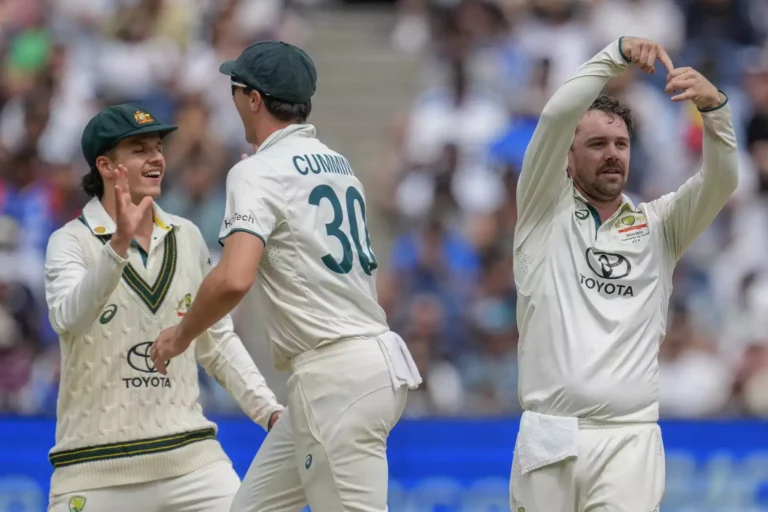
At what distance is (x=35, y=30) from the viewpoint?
44.1 feet

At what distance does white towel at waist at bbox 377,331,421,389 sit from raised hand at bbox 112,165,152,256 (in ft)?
3.45

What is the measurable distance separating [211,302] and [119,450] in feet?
3.24

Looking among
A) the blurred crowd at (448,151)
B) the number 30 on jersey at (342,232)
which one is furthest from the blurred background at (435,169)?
the number 30 on jersey at (342,232)

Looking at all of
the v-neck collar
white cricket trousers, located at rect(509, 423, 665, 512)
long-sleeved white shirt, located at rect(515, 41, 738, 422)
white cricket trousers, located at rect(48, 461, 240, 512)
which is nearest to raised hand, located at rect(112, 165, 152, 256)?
the v-neck collar

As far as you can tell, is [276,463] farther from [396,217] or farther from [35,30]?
[35,30]

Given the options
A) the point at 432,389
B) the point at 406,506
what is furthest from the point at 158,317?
the point at 432,389

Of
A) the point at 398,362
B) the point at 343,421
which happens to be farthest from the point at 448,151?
the point at 343,421

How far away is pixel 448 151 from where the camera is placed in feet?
39.4

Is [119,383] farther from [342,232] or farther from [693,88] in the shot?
[693,88]

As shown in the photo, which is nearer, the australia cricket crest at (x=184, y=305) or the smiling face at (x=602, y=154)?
the smiling face at (x=602, y=154)

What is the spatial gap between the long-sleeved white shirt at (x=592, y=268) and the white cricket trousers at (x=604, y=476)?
8 cm

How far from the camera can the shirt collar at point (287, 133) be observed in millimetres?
5711

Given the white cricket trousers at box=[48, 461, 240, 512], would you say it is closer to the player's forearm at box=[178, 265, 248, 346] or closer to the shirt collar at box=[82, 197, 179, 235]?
the player's forearm at box=[178, 265, 248, 346]

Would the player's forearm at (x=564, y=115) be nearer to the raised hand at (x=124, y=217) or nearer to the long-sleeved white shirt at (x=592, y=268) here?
the long-sleeved white shirt at (x=592, y=268)
